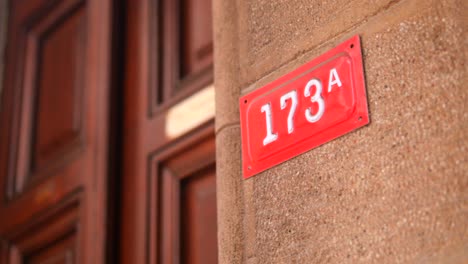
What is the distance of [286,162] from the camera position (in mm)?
1097

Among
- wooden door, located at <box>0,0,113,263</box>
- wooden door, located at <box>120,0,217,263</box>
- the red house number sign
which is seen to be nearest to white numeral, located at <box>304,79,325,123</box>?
the red house number sign

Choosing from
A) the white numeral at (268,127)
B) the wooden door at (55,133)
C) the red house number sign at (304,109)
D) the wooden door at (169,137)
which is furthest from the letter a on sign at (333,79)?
the wooden door at (55,133)

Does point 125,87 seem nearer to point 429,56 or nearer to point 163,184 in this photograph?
point 163,184

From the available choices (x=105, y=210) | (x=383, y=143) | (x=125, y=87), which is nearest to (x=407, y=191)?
(x=383, y=143)

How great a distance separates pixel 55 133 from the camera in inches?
93.5

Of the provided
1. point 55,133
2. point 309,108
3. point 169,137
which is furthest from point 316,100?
point 55,133

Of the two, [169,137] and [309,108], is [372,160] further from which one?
[169,137]

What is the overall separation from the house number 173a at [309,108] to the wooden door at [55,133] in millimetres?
939

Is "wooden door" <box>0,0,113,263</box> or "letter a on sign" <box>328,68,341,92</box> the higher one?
"wooden door" <box>0,0,113,263</box>

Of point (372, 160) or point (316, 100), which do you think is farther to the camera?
point (316, 100)

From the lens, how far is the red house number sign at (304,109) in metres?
1.02

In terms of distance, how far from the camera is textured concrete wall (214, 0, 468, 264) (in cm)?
89

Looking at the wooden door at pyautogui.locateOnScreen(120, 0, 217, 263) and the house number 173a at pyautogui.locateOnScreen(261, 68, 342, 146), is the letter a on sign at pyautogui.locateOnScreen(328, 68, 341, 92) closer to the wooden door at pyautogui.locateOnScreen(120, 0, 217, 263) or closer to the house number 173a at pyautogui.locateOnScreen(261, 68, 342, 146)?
the house number 173a at pyautogui.locateOnScreen(261, 68, 342, 146)

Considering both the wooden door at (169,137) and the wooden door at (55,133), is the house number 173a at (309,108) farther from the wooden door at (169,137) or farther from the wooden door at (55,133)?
the wooden door at (55,133)
